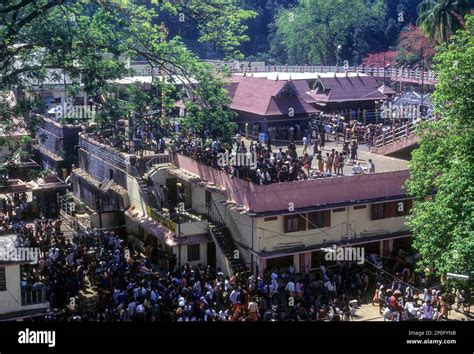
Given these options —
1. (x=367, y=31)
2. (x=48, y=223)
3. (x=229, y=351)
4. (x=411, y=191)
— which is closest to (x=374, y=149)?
(x=411, y=191)

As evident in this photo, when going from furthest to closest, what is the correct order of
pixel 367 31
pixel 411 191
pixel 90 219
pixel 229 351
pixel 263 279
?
pixel 367 31 < pixel 90 219 < pixel 263 279 < pixel 411 191 < pixel 229 351

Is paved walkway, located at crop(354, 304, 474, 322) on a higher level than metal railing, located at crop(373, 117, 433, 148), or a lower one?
lower

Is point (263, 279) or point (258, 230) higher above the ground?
point (258, 230)

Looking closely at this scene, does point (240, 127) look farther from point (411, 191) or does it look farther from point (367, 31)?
point (367, 31)

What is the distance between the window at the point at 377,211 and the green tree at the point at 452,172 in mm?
6394

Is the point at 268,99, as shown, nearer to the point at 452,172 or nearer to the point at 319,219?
the point at 319,219

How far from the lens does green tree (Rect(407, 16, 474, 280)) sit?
17062 mm

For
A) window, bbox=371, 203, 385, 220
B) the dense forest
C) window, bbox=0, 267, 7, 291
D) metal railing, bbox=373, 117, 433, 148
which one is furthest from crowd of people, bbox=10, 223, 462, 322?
the dense forest

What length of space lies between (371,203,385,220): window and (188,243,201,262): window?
6508mm

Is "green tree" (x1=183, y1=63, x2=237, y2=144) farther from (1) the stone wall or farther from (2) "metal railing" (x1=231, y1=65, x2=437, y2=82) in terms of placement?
(2) "metal railing" (x1=231, y1=65, x2=437, y2=82)

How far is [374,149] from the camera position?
31.9 m

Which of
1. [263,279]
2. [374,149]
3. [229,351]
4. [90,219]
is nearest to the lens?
[229,351]

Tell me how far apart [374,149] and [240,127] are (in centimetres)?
816

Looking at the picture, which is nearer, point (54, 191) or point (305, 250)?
point (305, 250)
